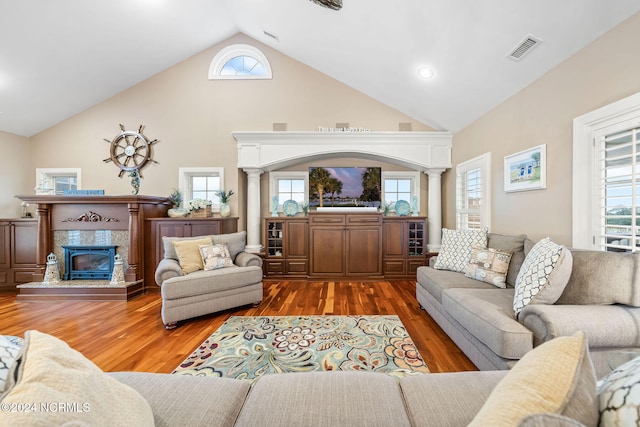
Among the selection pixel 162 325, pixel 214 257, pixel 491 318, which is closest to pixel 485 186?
pixel 491 318

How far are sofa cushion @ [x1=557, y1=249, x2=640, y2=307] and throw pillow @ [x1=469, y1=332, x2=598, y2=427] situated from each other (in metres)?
1.56

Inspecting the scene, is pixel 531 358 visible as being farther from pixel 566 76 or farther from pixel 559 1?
pixel 566 76

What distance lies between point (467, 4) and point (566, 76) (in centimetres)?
109

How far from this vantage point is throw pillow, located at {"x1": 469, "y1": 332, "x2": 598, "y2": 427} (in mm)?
549

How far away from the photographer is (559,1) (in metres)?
1.99

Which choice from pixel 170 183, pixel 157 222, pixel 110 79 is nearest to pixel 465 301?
pixel 157 222

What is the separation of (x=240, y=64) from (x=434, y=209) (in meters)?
4.37

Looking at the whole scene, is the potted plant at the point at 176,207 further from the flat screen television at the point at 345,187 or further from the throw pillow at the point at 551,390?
the throw pillow at the point at 551,390

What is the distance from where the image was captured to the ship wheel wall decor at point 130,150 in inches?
187

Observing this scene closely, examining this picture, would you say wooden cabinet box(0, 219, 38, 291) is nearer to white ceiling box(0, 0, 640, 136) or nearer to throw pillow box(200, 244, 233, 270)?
white ceiling box(0, 0, 640, 136)

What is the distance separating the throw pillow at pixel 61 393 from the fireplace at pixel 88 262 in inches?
165

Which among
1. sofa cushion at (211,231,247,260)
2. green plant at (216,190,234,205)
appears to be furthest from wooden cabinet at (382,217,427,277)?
green plant at (216,190,234,205)

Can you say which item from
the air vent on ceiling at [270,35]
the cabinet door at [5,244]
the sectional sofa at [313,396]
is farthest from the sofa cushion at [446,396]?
the cabinet door at [5,244]

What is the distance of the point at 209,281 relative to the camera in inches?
118
